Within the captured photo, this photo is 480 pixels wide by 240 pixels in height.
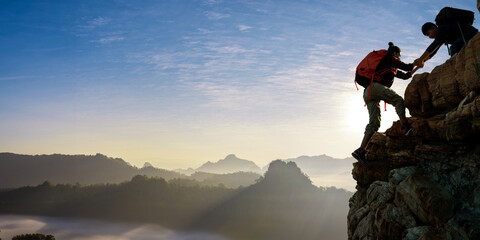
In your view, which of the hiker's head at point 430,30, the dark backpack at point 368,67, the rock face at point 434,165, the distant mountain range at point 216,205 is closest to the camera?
the rock face at point 434,165

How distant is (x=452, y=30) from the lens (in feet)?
25.7

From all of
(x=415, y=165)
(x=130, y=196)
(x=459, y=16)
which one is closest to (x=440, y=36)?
(x=459, y=16)

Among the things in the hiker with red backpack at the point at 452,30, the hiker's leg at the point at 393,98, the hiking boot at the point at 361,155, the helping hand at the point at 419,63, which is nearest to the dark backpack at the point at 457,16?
the hiker with red backpack at the point at 452,30

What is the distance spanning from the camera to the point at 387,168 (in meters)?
9.32

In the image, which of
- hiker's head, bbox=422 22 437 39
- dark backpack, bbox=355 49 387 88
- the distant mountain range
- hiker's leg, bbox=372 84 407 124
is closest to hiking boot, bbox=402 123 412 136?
hiker's leg, bbox=372 84 407 124

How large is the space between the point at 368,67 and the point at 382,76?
56 centimetres

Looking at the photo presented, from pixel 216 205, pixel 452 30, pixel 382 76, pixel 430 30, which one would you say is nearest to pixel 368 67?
pixel 382 76

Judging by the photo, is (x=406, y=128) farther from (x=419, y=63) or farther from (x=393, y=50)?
(x=393, y=50)

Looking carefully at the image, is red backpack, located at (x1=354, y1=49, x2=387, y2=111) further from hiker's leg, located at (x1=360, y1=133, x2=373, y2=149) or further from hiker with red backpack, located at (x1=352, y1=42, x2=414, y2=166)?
hiker's leg, located at (x1=360, y1=133, x2=373, y2=149)

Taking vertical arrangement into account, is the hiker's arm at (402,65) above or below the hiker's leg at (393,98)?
above

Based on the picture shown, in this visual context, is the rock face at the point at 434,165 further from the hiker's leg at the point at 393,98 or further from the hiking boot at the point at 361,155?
the hiking boot at the point at 361,155

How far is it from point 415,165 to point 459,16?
189 inches

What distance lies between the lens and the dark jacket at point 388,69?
8.70 meters

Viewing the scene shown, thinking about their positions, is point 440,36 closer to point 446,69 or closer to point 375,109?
point 446,69
